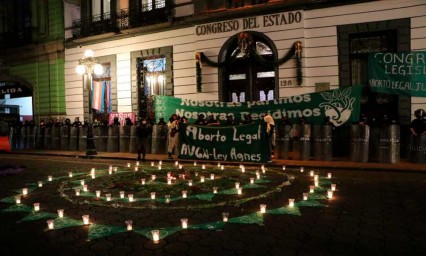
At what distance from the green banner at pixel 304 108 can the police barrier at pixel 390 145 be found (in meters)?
1.70

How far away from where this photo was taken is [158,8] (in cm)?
2100

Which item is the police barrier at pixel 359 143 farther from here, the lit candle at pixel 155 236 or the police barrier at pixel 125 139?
the police barrier at pixel 125 139

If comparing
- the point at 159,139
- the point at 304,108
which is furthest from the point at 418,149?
the point at 159,139

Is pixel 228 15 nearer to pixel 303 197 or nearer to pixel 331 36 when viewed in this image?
pixel 331 36

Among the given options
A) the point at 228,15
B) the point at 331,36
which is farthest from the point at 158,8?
the point at 331,36

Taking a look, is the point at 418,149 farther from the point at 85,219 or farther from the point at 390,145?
the point at 85,219

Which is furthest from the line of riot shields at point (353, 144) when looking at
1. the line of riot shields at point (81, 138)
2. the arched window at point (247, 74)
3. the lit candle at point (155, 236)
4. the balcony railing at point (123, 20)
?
the lit candle at point (155, 236)

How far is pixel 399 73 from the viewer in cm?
1387

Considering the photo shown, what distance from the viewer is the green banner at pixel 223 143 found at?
44.8 ft

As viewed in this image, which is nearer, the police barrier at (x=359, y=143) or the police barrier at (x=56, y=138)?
the police barrier at (x=359, y=143)

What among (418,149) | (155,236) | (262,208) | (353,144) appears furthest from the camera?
(353,144)

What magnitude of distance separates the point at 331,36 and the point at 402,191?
32.0ft

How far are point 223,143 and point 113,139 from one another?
23.6 feet

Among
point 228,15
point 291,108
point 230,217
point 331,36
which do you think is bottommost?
point 230,217
